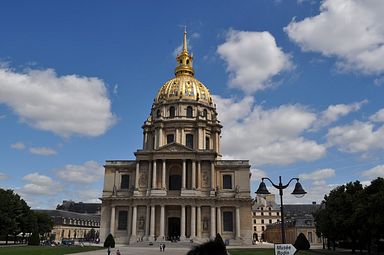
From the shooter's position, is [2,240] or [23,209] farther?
[2,240]

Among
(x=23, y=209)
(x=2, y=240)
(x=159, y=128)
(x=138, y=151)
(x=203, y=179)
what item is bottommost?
(x=2, y=240)

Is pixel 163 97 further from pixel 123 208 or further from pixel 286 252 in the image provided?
pixel 286 252

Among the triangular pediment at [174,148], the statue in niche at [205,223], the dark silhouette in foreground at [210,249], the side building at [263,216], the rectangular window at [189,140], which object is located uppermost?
the rectangular window at [189,140]

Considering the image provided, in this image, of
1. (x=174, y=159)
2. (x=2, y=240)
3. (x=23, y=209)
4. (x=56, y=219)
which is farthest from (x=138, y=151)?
(x=56, y=219)

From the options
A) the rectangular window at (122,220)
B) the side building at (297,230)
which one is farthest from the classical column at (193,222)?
the side building at (297,230)

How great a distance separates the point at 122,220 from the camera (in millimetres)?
66188

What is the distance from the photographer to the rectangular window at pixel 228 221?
6538 centimetres

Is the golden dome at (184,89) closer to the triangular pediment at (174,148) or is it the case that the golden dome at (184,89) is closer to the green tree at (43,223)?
the triangular pediment at (174,148)

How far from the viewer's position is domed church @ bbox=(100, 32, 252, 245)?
6312 cm

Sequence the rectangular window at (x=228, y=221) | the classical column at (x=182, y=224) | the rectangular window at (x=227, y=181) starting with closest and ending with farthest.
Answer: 1. the classical column at (x=182, y=224)
2. the rectangular window at (x=228, y=221)
3. the rectangular window at (x=227, y=181)

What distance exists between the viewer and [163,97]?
78.4 metres

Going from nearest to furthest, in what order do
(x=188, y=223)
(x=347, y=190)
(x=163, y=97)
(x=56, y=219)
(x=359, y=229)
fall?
(x=359, y=229)
(x=347, y=190)
(x=188, y=223)
(x=163, y=97)
(x=56, y=219)

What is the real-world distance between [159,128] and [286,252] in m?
63.5

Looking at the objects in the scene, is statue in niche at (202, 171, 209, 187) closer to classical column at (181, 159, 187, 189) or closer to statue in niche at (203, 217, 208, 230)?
classical column at (181, 159, 187, 189)
